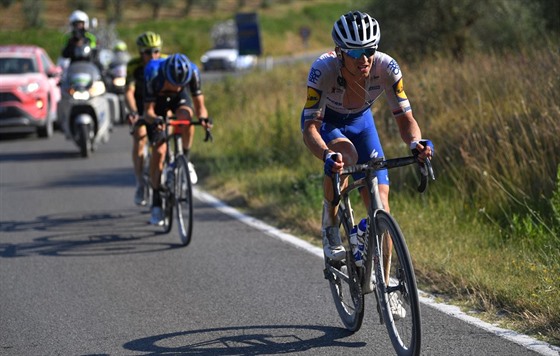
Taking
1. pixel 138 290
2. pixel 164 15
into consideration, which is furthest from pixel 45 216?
pixel 164 15

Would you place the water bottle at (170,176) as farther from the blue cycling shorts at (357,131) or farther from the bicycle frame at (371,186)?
the bicycle frame at (371,186)

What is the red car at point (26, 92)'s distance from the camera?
21.3 metres

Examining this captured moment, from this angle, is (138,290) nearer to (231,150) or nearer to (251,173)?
(251,173)

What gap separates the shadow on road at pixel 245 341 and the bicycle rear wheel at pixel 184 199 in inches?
123

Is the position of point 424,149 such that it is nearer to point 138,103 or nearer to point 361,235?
point 361,235

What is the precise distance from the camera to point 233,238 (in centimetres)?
1031

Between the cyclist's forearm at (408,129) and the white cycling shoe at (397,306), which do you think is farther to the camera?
the cyclist's forearm at (408,129)

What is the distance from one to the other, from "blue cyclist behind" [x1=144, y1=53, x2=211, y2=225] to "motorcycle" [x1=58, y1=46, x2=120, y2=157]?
7.26 metres

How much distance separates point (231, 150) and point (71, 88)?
127 inches

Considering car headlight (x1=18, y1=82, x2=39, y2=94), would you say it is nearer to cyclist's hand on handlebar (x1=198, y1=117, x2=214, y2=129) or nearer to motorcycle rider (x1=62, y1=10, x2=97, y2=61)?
motorcycle rider (x1=62, y1=10, x2=97, y2=61)

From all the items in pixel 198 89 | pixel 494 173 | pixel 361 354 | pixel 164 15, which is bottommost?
pixel 361 354

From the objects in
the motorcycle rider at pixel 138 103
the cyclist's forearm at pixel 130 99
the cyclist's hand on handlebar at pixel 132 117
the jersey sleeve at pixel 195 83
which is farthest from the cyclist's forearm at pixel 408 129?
the cyclist's forearm at pixel 130 99

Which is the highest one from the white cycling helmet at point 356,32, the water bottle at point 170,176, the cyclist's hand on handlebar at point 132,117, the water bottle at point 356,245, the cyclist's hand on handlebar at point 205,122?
the white cycling helmet at point 356,32

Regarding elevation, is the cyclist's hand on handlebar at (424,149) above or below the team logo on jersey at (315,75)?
Result: below
